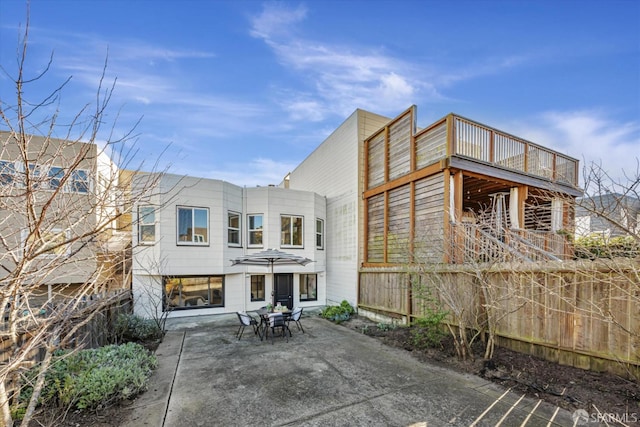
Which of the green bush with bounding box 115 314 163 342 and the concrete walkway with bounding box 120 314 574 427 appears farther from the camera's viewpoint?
the green bush with bounding box 115 314 163 342

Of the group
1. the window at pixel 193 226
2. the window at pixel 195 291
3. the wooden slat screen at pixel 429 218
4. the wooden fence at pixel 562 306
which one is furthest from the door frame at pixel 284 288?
the wooden fence at pixel 562 306

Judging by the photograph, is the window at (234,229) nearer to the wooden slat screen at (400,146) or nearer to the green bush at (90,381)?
the wooden slat screen at (400,146)

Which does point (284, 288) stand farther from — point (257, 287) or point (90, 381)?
point (90, 381)

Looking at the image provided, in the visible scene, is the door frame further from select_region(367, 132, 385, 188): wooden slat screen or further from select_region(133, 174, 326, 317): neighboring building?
select_region(367, 132, 385, 188): wooden slat screen

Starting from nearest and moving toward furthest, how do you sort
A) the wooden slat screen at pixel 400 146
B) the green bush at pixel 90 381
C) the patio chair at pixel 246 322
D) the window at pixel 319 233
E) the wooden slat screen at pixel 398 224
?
1. the green bush at pixel 90 381
2. the patio chair at pixel 246 322
3. the wooden slat screen at pixel 398 224
4. the wooden slat screen at pixel 400 146
5. the window at pixel 319 233

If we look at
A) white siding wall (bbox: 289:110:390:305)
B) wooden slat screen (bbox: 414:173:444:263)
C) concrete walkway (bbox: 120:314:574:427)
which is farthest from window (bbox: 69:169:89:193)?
white siding wall (bbox: 289:110:390:305)

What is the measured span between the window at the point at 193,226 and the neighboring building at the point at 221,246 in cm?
3

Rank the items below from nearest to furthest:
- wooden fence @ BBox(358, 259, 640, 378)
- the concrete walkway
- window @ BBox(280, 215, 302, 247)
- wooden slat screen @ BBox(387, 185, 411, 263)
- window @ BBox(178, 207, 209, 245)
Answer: the concrete walkway < wooden fence @ BBox(358, 259, 640, 378) < wooden slat screen @ BBox(387, 185, 411, 263) < window @ BBox(178, 207, 209, 245) < window @ BBox(280, 215, 302, 247)

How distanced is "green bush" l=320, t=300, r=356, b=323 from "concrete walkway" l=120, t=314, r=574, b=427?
3.05 m

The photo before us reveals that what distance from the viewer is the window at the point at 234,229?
37.9ft

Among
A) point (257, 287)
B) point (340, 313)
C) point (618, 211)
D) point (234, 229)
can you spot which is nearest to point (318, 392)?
point (618, 211)

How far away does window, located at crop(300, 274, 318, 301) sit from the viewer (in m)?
12.6

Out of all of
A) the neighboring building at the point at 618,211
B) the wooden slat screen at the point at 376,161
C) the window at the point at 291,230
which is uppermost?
the wooden slat screen at the point at 376,161

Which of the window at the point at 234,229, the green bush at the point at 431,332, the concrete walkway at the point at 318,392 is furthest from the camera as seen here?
the window at the point at 234,229
